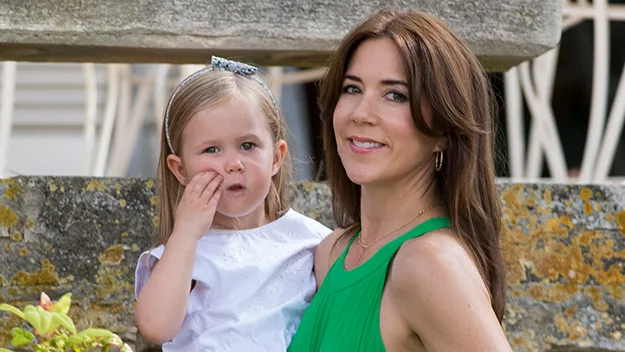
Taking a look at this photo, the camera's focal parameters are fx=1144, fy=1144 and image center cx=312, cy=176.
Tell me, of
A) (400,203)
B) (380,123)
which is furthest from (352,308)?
(380,123)

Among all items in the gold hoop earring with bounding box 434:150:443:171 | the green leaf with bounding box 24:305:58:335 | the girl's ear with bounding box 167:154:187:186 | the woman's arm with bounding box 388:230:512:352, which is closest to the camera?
the green leaf with bounding box 24:305:58:335

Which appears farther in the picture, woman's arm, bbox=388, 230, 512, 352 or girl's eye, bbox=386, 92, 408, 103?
girl's eye, bbox=386, 92, 408, 103

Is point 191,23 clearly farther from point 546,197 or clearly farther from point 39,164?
point 39,164

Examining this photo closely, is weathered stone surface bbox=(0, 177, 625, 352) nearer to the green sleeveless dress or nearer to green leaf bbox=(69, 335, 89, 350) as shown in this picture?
the green sleeveless dress

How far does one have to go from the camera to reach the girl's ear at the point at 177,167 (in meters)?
2.22

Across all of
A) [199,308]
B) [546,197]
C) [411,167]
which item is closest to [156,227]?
[199,308]

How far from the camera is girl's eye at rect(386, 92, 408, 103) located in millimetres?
1923

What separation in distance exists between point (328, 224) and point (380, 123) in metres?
0.61

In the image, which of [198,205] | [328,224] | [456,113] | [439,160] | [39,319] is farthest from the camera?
[328,224]

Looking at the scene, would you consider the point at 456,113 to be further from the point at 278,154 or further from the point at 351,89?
the point at 278,154

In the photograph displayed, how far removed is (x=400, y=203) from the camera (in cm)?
205

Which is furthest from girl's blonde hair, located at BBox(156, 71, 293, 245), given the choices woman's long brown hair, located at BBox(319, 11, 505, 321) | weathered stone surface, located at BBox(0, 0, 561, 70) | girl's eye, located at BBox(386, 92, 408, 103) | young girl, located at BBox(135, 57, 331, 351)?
girl's eye, located at BBox(386, 92, 408, 103)

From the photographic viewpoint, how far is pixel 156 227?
94.0 inches

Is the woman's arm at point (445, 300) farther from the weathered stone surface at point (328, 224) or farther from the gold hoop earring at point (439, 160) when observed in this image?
the weathered stone surface at point (328, 224)
